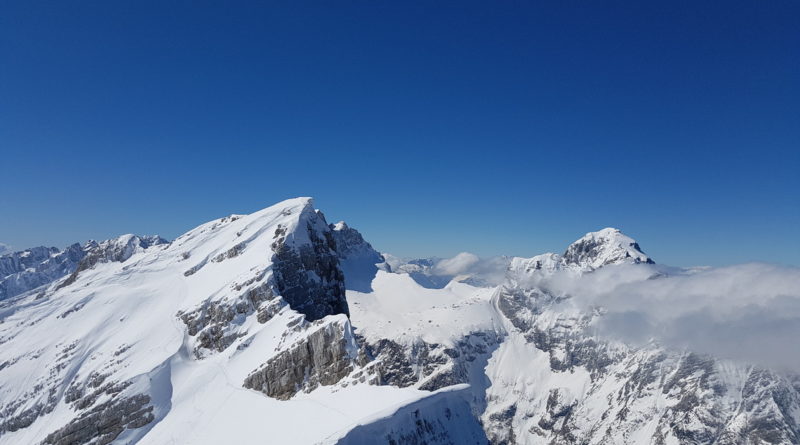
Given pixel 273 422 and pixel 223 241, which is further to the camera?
pixel 223 241

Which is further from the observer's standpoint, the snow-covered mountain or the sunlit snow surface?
the sunlit snow surface

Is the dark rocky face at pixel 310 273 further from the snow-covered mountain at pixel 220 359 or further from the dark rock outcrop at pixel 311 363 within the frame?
the dark rock outcrop at pixel 311 363

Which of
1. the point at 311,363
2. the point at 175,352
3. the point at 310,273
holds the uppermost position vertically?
the point at 310,273

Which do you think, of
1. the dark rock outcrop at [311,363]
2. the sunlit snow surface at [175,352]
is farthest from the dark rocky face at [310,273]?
the dark rock outcrop at [311,363]

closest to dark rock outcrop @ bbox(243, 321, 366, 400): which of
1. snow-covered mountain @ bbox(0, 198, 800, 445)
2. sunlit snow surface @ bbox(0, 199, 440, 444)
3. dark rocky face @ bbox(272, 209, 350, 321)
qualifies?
snow-covered mountain @ bbox(0, 198, 800, 445)

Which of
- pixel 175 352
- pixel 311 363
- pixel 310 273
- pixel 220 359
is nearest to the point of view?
pixel 311 363

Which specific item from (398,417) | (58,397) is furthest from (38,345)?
(398,417)

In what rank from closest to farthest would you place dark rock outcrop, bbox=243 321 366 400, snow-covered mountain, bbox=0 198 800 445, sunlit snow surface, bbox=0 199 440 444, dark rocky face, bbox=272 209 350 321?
snow-covered mountain, bbox=0 198 800 445 < sunlit snow surface, bbox=0 199 440 444 < dark rock outcrop, bbox=243 321 366 400 < dark rocky face, bbox=272 209 350 321

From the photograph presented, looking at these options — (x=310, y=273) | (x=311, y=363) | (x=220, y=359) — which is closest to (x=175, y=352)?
(x=220, y=359)

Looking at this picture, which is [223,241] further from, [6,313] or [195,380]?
[6,313]

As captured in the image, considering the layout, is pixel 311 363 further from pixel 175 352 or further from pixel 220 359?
pixel 175 352

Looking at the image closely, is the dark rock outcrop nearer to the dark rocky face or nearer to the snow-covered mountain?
the snow-covered mountain
